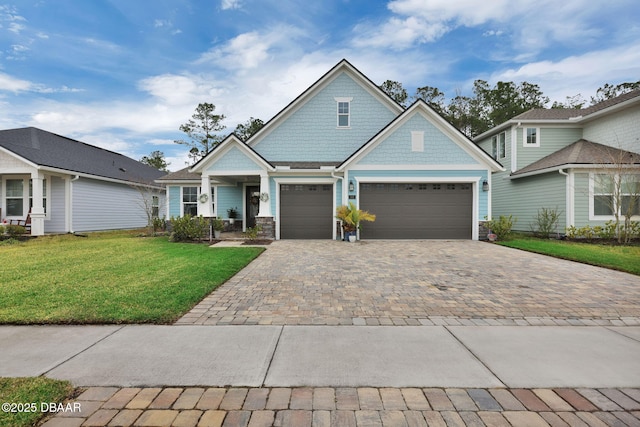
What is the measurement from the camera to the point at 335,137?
15070 millimetres

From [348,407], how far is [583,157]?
1680 centimetres

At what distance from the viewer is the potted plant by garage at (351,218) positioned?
12.1 meters

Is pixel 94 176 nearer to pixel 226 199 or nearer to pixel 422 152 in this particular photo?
pixel 226 199

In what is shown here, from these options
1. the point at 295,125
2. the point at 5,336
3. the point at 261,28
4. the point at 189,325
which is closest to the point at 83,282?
the point at 5,336

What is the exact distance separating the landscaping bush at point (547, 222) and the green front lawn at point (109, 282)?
13.4 m

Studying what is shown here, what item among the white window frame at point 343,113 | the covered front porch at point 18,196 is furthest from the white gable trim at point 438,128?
the covered front porch at point 18,196

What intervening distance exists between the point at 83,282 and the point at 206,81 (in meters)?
17.4

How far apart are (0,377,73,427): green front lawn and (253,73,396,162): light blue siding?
43.8 feet

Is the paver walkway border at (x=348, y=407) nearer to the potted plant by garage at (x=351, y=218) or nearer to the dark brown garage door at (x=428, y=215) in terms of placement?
the potted plant by garage at (x=351, y=218)

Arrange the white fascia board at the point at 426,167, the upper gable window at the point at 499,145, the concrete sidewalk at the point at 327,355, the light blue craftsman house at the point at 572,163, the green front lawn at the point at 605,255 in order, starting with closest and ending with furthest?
the concrete sidewalk at the point at 327,355
the green front lawn at the point at 605,255
the light blue craftsman house at the point at 572,163
the white fascia board at the point at 426,167
the upper gable window at the point at 499,145

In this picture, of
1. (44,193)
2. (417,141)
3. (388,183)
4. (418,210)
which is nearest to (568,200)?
(418,210)

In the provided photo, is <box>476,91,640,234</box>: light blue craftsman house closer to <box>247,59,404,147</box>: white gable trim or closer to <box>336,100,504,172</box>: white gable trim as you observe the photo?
<box>336,100,504,172</box>: white gable trim

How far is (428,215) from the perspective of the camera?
1308 cm

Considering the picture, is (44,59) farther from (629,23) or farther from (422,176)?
(629,23)
